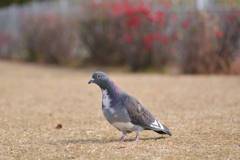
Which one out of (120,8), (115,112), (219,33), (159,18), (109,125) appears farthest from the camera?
(120,8)

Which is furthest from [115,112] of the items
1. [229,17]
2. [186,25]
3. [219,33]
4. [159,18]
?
[159,18]

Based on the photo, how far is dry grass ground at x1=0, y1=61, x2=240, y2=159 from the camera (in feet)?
11.7

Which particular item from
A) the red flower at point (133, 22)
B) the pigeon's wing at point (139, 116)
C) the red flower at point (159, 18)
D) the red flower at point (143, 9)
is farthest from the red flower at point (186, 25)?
the pigeon's wing at point (139, 116)

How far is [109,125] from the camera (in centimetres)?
488

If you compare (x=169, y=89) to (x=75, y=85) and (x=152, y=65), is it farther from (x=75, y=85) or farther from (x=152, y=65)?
(x=152, y=65)

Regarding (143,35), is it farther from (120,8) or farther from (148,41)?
(120,8)

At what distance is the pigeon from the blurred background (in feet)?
20.6

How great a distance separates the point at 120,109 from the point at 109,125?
1328 millimetres

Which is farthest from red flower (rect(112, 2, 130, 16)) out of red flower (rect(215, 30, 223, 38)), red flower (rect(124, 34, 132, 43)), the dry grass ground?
red flower (rect(215, 30, 223, 38))

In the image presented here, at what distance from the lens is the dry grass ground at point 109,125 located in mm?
3572

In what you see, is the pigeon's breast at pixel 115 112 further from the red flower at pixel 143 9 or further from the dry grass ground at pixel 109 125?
the red flower at pixel 143 9

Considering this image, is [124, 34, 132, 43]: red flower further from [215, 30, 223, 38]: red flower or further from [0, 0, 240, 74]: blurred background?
[215, 30, 223, 38]: red flower

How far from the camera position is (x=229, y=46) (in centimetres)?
966

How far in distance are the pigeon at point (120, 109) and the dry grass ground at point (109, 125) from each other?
21 centimetres
